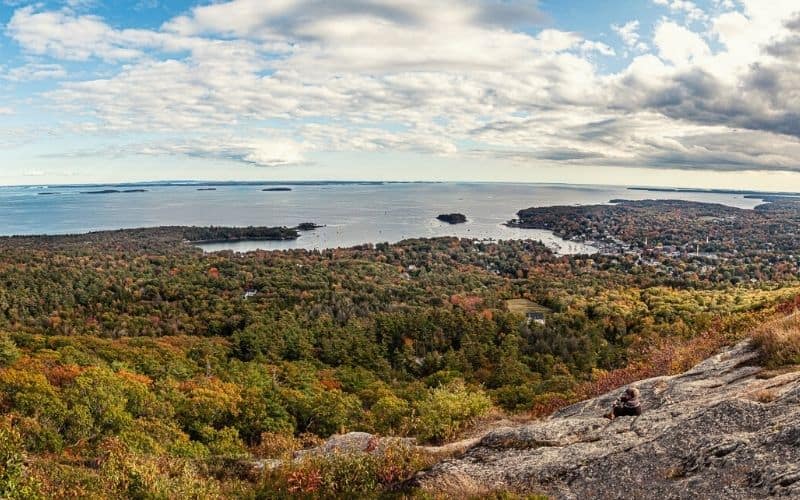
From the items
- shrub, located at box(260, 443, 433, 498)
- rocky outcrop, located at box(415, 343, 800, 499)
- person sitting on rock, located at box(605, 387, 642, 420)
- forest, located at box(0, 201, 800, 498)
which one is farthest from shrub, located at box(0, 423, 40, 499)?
person sitting on rock, located at box(605, 387, 642, 420)

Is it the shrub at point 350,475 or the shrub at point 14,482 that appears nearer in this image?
the shrub at point 14,482

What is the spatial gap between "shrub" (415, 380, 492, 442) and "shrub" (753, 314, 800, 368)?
315 inches

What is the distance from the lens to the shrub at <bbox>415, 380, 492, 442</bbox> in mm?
15047

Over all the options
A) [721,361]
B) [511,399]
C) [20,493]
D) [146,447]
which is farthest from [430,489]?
[511,399]

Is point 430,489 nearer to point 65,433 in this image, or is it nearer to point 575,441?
point 575,441

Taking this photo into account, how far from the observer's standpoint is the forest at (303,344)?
17.0 m

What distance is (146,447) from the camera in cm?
2233

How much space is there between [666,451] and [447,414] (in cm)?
1203

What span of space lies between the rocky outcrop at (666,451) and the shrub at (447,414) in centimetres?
327

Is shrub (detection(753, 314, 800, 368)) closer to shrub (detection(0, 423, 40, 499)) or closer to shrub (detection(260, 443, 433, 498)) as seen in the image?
shrub (detection(260, 443, 433, 498))

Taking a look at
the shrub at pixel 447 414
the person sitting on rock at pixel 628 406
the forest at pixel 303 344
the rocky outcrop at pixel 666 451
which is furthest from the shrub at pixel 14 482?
the person sitting on rock at pixel 628 406

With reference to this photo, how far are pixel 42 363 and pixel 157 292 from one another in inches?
2264

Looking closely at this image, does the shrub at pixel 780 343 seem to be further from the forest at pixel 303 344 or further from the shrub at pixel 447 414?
the shrub at pixel 447 414

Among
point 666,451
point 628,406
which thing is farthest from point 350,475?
point 628,406
